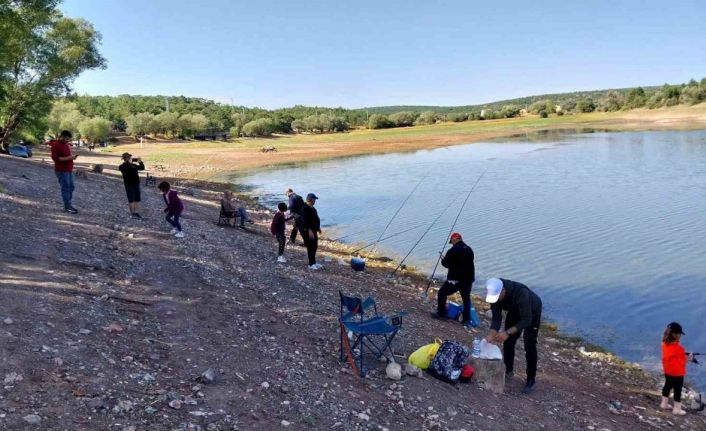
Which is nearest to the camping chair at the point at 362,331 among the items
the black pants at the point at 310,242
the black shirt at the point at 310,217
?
the black shirt at the point at 310,217

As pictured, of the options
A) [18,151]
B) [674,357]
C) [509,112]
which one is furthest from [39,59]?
[509,112]

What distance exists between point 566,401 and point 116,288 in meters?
7.84

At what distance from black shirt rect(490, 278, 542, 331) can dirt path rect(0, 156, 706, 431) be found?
1.18m

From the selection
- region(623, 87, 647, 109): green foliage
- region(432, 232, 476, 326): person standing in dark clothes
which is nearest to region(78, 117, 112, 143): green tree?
region(432, 232, 476, 326): person standing in dark clothes

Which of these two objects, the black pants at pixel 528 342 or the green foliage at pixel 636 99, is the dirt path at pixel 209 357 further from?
the green foliage at pixel 636 99

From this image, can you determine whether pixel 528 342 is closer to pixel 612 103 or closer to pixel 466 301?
pixel 466 301

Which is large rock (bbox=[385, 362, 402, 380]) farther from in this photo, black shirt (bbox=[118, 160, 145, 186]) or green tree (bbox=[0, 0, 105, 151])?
green tree (bbox=[0, 0, 105, 151])

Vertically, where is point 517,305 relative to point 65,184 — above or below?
below

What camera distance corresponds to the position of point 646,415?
8.44 meters

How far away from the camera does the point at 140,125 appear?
99125 millimetres

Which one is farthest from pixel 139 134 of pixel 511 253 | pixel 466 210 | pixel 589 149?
pixel 511 253

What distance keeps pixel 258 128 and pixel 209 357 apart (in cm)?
12084

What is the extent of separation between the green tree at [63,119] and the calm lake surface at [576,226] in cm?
4373

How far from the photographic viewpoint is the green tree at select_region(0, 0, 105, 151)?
29234 millimetres
